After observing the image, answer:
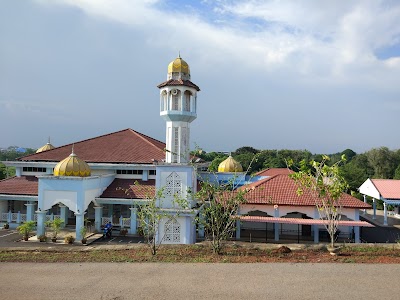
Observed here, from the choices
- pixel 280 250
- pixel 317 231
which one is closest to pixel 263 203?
pixel 317 231

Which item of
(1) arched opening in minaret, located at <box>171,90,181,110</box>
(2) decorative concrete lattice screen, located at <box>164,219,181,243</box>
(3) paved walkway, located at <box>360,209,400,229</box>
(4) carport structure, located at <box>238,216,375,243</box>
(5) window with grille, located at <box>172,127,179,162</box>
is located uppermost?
(1) arched opening in minaret, located at <box>171,90,181,110</box>

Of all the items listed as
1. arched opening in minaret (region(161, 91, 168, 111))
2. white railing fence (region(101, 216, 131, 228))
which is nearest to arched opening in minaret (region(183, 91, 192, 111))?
arched opening in minaret (region(161, 91, 168, 111))

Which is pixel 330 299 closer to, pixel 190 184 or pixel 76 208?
pixel 190 184

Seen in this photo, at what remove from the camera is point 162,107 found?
60.7 ft

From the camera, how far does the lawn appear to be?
10.6 meters

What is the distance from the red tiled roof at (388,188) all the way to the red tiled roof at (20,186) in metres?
25.5

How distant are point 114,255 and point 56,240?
8.79 metres

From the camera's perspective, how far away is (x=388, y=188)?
88.8 feet

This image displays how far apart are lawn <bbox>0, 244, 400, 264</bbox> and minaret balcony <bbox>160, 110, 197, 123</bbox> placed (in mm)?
7757

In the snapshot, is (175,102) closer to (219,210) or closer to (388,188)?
(219,210)

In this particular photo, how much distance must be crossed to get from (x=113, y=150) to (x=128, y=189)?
4.21 meters

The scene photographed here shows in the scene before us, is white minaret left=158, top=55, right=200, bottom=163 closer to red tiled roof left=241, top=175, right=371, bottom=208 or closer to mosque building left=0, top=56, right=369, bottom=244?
mosque building left=0, top=56, right=369, bottom=244

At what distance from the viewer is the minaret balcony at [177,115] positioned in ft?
59.1

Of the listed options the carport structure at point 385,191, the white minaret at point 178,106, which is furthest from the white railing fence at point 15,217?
the carport structure at point 385,191
